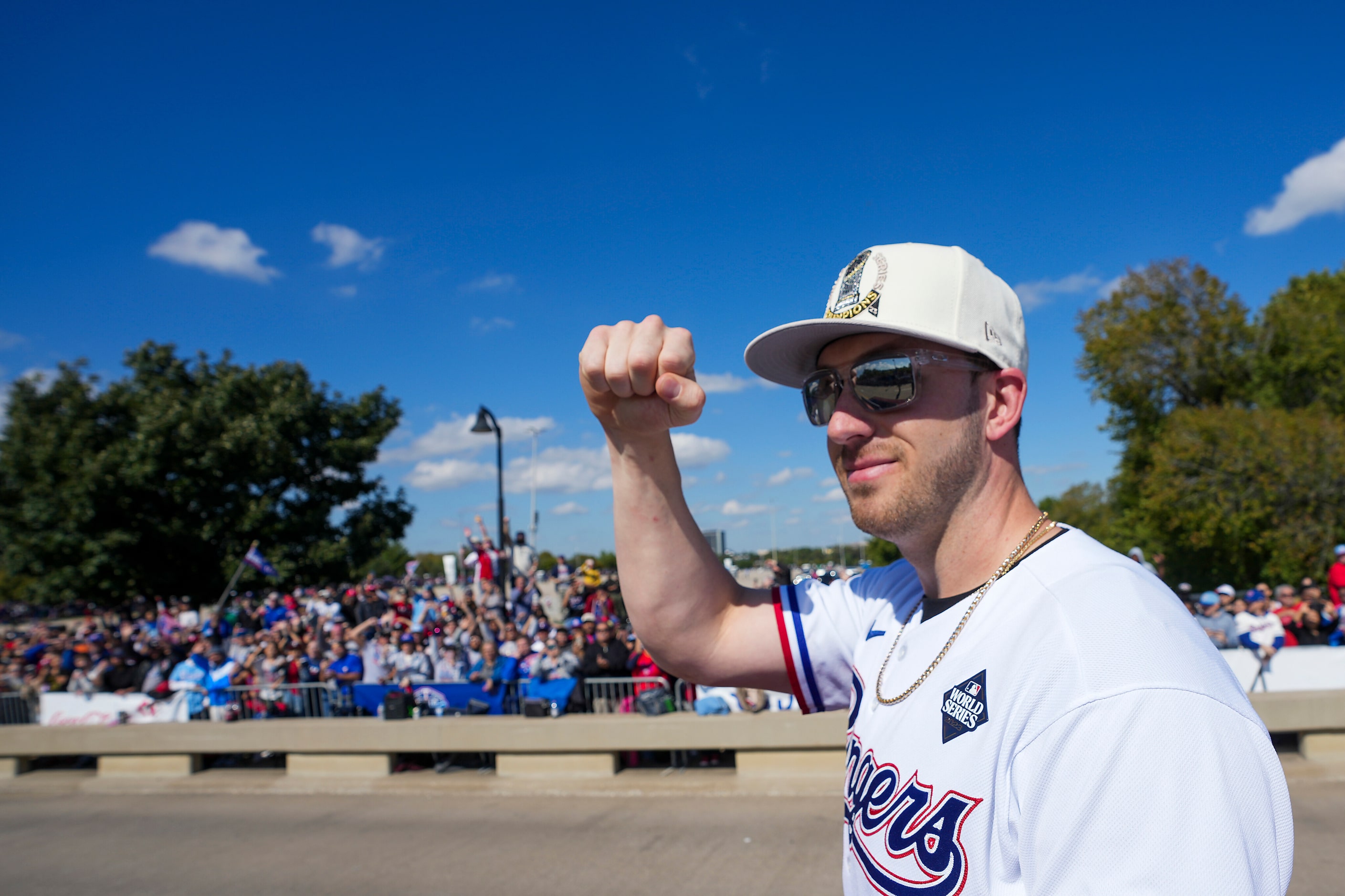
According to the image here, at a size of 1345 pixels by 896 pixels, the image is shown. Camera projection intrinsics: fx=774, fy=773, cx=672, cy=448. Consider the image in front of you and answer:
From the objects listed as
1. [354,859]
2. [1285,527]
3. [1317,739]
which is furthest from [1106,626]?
[1285,527]

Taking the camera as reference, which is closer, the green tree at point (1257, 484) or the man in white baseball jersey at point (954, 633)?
the man in white baseball jersey at point (954, 633)

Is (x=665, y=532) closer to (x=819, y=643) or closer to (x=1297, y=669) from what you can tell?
(x=819, y=643)

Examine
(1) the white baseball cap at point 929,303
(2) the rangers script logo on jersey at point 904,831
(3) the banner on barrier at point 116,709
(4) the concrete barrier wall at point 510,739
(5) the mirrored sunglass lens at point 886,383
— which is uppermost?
(1) the white baseball cap at point 929,303

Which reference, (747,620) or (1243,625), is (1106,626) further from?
(1243,625)

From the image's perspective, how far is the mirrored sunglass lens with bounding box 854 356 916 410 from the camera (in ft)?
5.28

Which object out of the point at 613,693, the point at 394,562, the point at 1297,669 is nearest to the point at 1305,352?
the point at 1297,669

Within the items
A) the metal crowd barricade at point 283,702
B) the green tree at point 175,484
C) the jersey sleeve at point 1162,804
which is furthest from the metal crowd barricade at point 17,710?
the jersey sleeve at point 1162,804

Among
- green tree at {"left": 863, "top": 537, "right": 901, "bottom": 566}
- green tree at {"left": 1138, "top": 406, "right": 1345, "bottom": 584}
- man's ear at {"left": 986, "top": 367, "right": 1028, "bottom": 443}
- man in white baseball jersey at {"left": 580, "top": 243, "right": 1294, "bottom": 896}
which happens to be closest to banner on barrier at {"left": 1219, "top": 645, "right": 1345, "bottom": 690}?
man in white baseball jersey at {"left": 580, "top": 243, "right": 1294, "bottom": 896}

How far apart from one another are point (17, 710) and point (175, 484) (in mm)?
15114

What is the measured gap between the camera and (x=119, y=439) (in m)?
26.0

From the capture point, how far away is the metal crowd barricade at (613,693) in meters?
9.53

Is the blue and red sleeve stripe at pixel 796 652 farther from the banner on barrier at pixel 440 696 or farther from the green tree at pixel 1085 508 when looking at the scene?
the green tree at pixel 1085 508

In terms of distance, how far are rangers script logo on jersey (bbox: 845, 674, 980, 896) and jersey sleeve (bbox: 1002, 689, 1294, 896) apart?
0.20m

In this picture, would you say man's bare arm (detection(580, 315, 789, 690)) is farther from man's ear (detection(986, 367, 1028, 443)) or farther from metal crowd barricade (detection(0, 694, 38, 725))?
metal crowd barricade (detection(0, 694, 38, 725))
